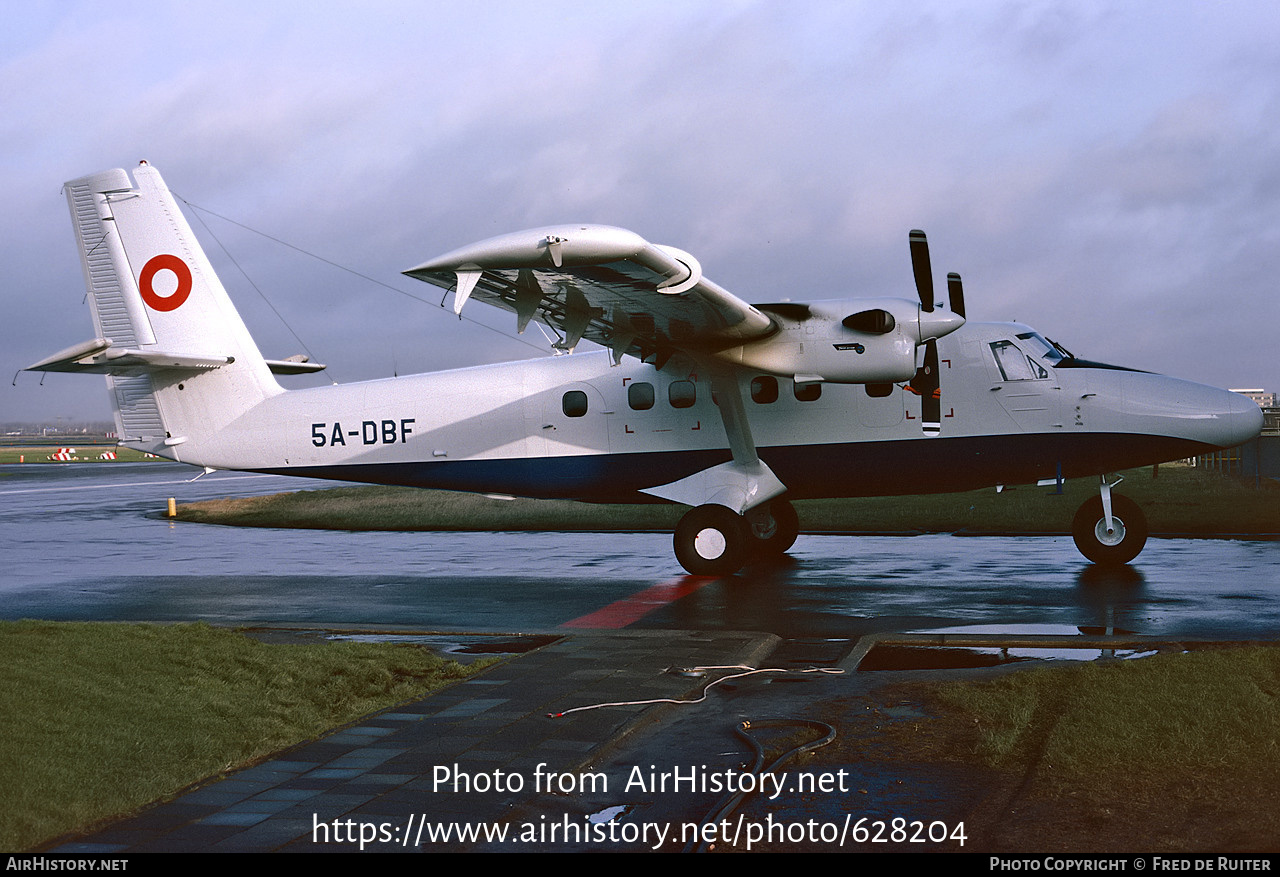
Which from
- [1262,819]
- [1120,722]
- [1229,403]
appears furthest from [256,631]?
[1229,403]

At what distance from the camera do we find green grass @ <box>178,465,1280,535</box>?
73.8ft

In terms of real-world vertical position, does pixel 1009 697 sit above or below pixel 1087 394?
below

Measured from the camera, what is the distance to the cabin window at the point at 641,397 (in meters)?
17.0

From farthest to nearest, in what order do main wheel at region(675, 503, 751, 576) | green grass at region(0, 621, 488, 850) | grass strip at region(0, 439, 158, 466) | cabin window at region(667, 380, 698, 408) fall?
grass strip at region(0, 439, 158, 466) → cabin window at region(667, 380, 698, 408) → main wheel at region(675, 503, 751, 576) → green grass at region(0, 621, 488, 850)

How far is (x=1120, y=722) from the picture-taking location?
6.57 meters

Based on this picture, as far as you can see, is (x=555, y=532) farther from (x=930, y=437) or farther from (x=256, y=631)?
(x=256, y=631)

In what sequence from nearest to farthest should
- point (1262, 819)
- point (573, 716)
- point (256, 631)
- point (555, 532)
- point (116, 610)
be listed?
point (1262, 819) < point (573, 716) < point (256, 631) < point (116, 610) < point (555, 532)

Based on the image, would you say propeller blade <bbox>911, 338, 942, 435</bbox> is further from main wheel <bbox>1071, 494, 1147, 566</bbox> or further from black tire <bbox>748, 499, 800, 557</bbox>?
black tire <bbox>748, 499, 800, 557</bbox>

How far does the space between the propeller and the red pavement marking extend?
4.09m

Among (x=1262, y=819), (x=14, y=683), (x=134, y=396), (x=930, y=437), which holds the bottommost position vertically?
(x=1262, y=819)

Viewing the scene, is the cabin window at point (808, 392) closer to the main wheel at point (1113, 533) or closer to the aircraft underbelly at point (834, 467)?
the aircraft underbelly at point (834, 467)

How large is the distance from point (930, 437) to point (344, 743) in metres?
11.4

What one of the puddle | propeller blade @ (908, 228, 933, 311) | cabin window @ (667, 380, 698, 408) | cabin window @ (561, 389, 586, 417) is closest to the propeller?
propeller blade @ (908, 228, 933, 311)

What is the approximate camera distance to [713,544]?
51.0ft
